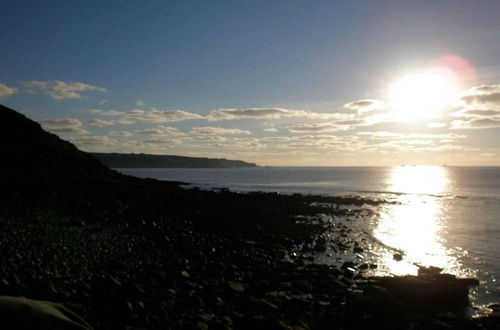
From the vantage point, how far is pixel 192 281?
14953mm

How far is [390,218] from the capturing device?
158 feet

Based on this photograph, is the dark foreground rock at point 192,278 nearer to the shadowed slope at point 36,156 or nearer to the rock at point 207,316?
the rock at point 207,316

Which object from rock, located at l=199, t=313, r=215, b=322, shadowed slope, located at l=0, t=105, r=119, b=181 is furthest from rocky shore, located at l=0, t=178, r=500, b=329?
shadowed slope, located at l=0, t=105, r=119, b=181

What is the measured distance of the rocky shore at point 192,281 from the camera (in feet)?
37.7

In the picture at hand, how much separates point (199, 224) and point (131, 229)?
7326 mm

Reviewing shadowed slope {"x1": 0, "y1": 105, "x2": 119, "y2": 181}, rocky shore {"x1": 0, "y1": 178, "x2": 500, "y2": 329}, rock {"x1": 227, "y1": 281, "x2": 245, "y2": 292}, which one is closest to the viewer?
rocky shore {"x1": 0, "y1": 178, "x2": 500, "y2": 329}

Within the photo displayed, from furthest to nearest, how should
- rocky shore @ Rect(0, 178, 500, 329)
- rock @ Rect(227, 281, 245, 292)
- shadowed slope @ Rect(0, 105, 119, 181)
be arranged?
shadowed slope @ Rect(0, 105, 119, 181)
rock @ Rect(227, 281, 245, 292)
rocky shore @ Rect(0, 178, 500, 329)

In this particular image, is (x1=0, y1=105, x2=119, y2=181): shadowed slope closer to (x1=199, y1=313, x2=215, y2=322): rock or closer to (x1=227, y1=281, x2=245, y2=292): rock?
(x1=227, y1=281, x2=245, y2=292): rock

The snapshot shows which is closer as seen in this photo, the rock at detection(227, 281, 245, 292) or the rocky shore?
the rocky shore

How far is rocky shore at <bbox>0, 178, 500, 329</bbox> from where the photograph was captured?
1150 centimetres

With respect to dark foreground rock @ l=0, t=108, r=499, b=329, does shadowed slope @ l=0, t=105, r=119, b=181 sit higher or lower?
higher

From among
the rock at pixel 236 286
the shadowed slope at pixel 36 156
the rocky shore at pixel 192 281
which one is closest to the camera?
the rocky shore at pixel 192 281

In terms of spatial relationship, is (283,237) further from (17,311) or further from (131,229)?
(17,311)

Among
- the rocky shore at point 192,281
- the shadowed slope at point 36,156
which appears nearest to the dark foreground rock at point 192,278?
the rocky shore at point 192,281
